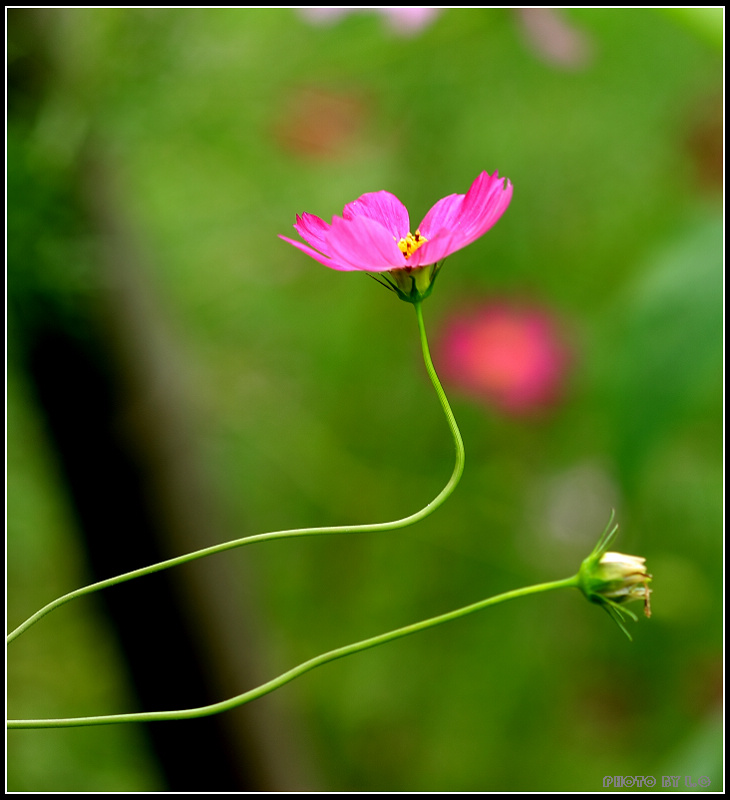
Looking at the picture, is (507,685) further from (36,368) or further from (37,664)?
(36,368)

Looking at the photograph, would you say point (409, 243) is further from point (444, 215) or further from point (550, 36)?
point (550, 36)

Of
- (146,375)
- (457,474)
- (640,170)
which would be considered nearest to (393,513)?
(146,375)

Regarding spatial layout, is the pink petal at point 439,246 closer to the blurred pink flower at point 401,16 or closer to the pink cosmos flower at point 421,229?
the pink cosmos flower at point 421,229

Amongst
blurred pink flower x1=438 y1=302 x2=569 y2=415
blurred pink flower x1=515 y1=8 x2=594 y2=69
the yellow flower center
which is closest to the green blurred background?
blurred pink flower x1=438 y1=302 x2=569 y2=415

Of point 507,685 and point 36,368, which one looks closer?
point 36,368

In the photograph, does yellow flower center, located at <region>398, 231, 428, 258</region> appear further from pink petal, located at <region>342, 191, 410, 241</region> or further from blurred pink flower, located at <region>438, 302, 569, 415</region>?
blurred pink flower, located at <region>438, 302, 569, 415</region>

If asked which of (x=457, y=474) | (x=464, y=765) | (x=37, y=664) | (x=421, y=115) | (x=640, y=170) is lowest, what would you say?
(x=464, y=765)
